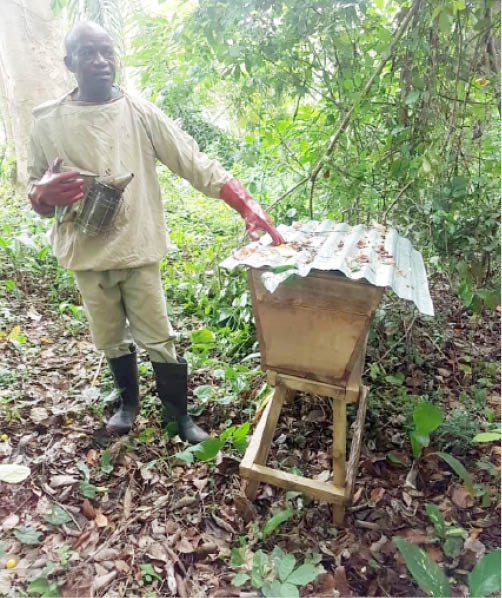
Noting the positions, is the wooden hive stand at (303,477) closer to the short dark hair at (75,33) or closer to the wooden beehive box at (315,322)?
the wooden beehive box at (315,322)

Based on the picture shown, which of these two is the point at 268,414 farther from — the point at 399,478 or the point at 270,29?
the point at 270,29

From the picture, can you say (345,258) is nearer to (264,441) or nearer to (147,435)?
(264,441)

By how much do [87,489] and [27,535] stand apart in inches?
10.9

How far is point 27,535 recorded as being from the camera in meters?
1.69

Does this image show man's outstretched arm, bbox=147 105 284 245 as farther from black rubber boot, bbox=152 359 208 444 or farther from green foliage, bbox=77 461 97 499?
green foliage, bbox=77 461 97 499

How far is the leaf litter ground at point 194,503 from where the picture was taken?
1.60 metres

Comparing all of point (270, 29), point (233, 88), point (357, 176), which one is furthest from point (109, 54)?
point (357, 176)

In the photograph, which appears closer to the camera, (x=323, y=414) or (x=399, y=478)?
(x=399, y=478)

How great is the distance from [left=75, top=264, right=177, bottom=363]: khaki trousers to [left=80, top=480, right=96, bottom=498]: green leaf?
2.05ft

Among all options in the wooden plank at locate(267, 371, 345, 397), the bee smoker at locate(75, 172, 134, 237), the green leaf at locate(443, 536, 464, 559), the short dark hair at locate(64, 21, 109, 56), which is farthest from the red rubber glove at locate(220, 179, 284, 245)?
the green leaf at locate(443, 536, 464, 559)

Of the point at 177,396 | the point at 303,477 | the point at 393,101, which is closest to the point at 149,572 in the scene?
the point at 303,477

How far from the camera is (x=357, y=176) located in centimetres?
242

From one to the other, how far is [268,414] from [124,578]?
783 mm

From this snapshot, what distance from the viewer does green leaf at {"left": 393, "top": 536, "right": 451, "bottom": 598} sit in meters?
1.35
